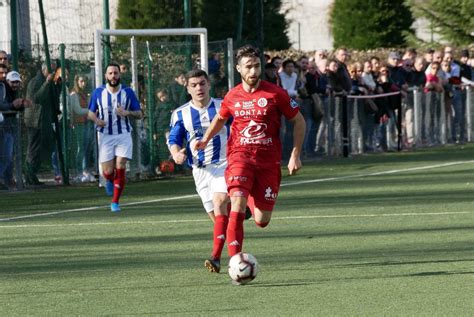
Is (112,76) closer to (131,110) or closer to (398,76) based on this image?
(131,110)

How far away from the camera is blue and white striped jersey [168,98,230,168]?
1202 centimetres

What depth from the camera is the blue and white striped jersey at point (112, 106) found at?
1767cm

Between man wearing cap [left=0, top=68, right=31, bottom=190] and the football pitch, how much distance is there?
643mm

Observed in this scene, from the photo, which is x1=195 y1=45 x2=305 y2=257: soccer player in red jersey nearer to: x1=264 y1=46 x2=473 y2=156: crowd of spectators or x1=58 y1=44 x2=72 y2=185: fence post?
x1=58 y1=44 x2=72 y2=185: fence post

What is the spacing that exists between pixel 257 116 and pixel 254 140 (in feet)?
0.66

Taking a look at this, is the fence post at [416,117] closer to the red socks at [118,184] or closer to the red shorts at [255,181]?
the red socks at [118,184]

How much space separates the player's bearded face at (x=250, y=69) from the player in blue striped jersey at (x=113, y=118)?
6980 millimetres

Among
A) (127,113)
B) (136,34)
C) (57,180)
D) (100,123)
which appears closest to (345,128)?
(136,34)

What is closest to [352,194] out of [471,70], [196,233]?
[196,233]

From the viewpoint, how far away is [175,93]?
71.9 ft

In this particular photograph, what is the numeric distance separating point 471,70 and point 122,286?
20.8 meters

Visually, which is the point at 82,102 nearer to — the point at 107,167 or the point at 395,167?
the point at 107,167

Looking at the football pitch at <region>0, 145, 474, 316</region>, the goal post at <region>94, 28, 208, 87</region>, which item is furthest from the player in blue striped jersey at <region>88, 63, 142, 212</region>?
the goal post at <region>94, 28, 208, 87</region>

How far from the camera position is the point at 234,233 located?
10438mm
